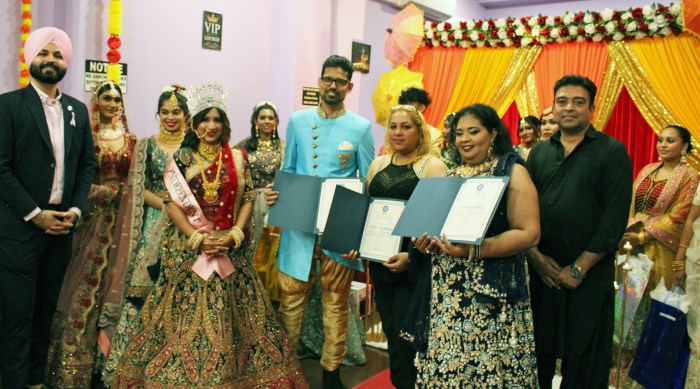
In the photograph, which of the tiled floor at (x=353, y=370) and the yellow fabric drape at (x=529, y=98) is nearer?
the tiled floor at (x=353, y=370)

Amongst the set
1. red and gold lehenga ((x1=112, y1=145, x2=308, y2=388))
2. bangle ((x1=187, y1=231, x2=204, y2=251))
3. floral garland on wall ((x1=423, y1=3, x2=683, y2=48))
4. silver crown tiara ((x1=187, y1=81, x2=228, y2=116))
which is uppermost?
floral garland on wall ((x1=423, y1=3, x2=683, y2=48))

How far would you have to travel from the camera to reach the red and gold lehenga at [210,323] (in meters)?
3.18

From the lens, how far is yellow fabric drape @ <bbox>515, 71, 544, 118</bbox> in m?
6.71

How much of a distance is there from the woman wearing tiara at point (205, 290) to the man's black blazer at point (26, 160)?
56cm

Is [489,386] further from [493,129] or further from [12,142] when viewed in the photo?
[12,142]

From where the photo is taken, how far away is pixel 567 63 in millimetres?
6465

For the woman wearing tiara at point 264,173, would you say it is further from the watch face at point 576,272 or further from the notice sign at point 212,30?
the watch face at point 576,272

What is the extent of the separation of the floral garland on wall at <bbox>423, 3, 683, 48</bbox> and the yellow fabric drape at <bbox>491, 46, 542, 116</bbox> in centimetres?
9

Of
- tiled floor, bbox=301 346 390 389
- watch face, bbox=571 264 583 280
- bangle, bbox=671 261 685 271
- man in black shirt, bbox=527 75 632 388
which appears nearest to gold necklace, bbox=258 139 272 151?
tiled floor, bbox=301 346 390 389

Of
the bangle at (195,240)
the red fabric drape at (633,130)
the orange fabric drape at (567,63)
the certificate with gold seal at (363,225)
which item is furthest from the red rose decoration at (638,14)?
the bangle at (195,240)

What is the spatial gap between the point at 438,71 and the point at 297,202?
14.7 ft

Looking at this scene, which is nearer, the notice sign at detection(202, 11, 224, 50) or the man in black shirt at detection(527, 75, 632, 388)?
the man in black shirt at detection(527, 75, 632, 388)

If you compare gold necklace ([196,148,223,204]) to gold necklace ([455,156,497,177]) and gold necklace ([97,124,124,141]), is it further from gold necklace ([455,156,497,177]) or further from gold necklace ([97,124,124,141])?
gold necklace ([455,156,497,177])

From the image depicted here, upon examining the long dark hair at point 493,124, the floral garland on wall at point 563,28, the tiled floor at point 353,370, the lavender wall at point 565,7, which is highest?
the lavender wall at point 565,7
